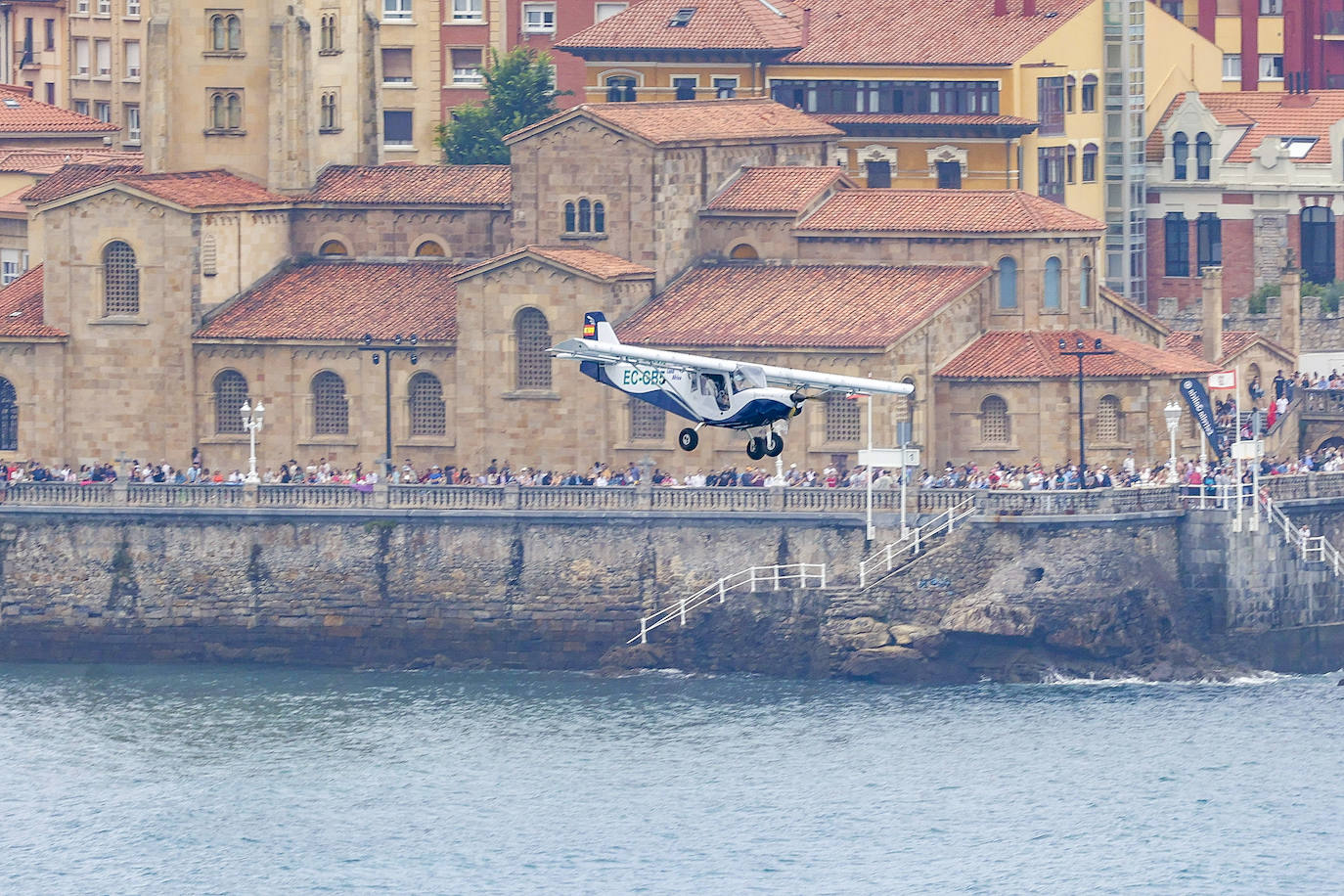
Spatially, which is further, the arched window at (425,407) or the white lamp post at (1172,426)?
the arched window at (425,407)

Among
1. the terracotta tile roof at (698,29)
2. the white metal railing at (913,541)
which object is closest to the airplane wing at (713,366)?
the white metal railing at (913,541)

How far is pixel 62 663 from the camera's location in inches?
5546

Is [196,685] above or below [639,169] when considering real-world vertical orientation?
below

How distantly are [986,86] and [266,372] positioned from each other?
29.5m

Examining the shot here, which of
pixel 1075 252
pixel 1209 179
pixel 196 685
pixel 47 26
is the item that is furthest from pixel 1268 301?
pixel 47 26

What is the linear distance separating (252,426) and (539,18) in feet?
121

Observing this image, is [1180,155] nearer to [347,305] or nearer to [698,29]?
[698,29]

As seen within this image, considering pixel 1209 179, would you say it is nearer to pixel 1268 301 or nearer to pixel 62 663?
pixel 1268 301

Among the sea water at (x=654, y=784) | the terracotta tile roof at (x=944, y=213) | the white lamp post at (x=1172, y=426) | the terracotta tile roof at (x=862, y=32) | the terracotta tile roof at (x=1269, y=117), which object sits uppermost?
the terracotta tile roof at (x=862, y=32)

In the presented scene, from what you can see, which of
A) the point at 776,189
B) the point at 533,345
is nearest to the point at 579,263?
the point at 533,345

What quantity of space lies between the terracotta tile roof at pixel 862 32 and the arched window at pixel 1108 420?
21781 millimetres

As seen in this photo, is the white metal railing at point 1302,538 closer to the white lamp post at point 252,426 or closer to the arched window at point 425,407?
the arched window at point 425,407

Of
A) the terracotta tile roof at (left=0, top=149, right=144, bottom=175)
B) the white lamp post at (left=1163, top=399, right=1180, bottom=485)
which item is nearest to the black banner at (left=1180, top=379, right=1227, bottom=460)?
the white lamp post at (left=1163, top=399, right=1180, bottom=485)

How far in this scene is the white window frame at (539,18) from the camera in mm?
174125
